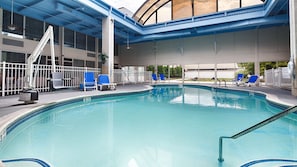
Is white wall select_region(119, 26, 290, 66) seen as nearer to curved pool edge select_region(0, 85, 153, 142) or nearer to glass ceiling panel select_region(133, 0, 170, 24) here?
glass ceiling panel select_region(133, 0, 170, 24)

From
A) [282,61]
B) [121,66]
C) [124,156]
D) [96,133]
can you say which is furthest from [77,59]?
[282,61]

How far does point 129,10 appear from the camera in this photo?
15.3 metres

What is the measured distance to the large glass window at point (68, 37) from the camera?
40.8 ft

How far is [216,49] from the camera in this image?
46.4 ft

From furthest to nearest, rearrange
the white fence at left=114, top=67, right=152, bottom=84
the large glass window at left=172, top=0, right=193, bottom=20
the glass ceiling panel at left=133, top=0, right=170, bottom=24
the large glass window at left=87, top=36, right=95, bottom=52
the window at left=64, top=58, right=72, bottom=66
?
the glass ceiling panel at left=133, top=0, right=170, bottom=24, the large glass window at left=87, top=36, right=95, bottom=52, the large glass window at left=172, top=0, right=193, bottom=20, the white fence at left=114, top=67, right=152, bottom=84, the window at left=64, top=58, right=72, bottom=66

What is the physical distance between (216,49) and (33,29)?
40.7ft

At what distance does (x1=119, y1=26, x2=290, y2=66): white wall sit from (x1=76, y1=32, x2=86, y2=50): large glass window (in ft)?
14.8

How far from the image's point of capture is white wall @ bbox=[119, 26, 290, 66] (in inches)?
486

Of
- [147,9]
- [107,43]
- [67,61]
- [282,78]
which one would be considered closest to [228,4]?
[147,9]

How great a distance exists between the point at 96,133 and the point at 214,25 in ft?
37.5

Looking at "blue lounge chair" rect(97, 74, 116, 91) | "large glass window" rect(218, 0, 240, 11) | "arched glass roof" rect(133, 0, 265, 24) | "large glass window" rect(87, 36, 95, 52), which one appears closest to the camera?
"blue lounge chair" rect(97, 74, 116, 91)

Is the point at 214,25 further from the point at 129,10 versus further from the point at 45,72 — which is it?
the point at 45,72

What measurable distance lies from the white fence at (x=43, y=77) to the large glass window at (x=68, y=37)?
10.9ft

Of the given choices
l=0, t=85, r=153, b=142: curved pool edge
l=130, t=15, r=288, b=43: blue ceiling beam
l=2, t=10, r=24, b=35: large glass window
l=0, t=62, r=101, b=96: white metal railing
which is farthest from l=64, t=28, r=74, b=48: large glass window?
l=0, t=85, r=153, b=142: curved pool edge
